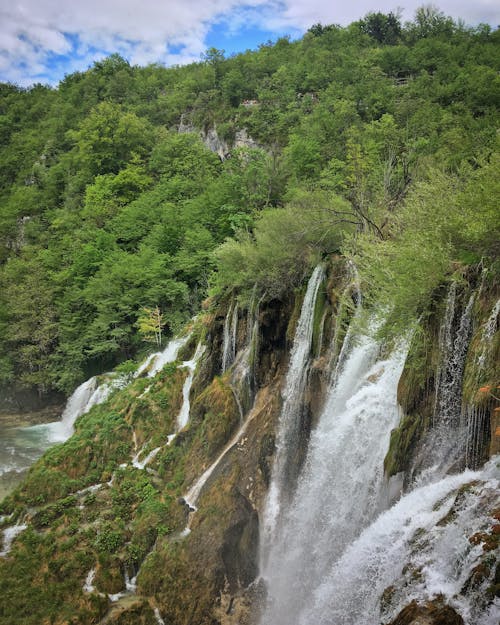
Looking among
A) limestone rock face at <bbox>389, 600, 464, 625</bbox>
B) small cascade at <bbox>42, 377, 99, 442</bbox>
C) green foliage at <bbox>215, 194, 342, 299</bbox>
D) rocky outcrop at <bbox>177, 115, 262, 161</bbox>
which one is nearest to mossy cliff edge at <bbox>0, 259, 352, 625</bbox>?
green foliage at <bbox>215, 194, 342, 299</bbox>

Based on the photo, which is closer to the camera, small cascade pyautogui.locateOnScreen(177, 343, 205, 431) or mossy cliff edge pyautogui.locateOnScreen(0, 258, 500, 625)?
mossy cliff edge pyautogui.locateOnScreen(0, 258, 500, 625)

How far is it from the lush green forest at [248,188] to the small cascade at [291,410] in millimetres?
1613

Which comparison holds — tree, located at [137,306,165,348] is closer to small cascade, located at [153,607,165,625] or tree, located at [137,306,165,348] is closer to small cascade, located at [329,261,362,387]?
small cascade, located at [329,261,362,387]

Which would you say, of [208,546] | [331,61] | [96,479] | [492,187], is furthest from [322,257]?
[331,61]

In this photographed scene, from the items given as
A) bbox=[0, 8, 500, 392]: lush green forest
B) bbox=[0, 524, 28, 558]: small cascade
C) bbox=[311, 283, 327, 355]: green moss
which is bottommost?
bbox=[0, 524, 28, 558]: small cascade

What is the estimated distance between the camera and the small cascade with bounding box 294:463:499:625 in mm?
7477

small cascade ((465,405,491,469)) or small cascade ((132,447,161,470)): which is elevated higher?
small cascade ((465,405,491,469))

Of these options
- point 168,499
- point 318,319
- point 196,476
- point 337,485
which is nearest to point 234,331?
point 318,319

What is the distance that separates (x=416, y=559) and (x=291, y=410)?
7.48m

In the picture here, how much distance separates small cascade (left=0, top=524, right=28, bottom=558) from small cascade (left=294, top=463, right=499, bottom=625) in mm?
9150

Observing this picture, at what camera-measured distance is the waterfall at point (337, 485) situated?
11.8 metres

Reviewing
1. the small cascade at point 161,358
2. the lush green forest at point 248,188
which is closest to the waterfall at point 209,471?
the lush green forest at point 248,188

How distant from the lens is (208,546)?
13945 millimetres

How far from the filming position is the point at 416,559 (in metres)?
8.34
